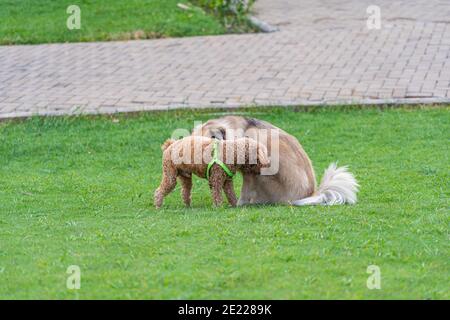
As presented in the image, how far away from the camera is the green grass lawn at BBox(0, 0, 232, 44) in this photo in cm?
1592

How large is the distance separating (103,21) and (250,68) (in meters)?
4.11

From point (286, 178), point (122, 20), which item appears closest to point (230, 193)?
point (286, 178)

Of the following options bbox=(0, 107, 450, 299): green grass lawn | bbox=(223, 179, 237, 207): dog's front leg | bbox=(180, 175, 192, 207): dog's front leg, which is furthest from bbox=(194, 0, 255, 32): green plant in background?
bbox=(223, 179, 237, 207): dog's front leg

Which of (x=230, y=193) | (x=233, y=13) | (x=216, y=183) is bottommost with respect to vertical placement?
(x=230, y=193)

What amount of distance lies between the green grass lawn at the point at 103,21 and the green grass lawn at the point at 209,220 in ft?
15.2

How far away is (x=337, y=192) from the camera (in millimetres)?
8031

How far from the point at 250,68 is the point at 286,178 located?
5.74m

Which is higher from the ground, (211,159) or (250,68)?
(211,159)

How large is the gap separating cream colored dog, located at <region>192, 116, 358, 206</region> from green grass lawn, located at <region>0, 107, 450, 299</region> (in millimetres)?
201

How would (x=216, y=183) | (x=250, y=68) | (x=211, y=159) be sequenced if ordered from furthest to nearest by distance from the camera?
(x=250, y=68) → (x=216, y=183) → (x=211, y=159)

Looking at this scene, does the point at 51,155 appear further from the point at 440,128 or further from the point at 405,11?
the point at 405,11

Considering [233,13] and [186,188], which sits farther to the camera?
[233,13]

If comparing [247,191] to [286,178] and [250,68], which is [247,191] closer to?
[286,178]

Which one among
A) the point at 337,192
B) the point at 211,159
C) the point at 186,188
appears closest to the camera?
the point at 211,159
